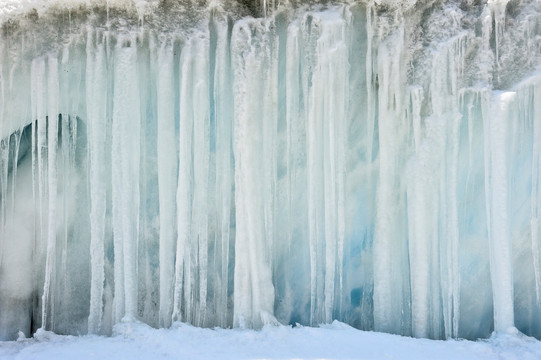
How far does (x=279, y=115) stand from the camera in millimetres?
6379

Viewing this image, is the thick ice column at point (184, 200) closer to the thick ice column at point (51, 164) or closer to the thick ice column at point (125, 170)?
the thick ice column at point (125, 170)

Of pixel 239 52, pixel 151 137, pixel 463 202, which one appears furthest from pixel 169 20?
pixel 463 202

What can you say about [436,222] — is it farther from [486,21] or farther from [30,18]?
[30,18]

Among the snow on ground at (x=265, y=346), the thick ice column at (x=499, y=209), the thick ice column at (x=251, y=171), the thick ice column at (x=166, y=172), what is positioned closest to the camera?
the snow on ground at (x=265, y=346)

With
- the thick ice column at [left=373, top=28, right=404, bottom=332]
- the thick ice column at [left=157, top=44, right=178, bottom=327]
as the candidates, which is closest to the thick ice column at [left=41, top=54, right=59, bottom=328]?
the thick ice column at [left=157, top=44, right=178, bottom=327]

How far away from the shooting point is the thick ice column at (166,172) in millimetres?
5965

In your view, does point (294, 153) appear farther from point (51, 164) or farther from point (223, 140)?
point (51, 164)

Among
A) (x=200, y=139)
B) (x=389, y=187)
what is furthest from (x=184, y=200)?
(x=389, y=187)

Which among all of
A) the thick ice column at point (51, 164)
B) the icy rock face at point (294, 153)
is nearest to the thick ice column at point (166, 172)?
the icy rock face at point (294, 153)

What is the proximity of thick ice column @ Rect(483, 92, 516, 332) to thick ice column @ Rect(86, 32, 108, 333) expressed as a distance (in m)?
3.27

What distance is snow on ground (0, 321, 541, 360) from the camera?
505cm

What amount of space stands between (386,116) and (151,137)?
215 cm

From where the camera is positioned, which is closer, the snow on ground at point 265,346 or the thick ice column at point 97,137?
the snow on ground at point 265,346

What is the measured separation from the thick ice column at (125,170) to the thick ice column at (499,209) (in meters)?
2.98
